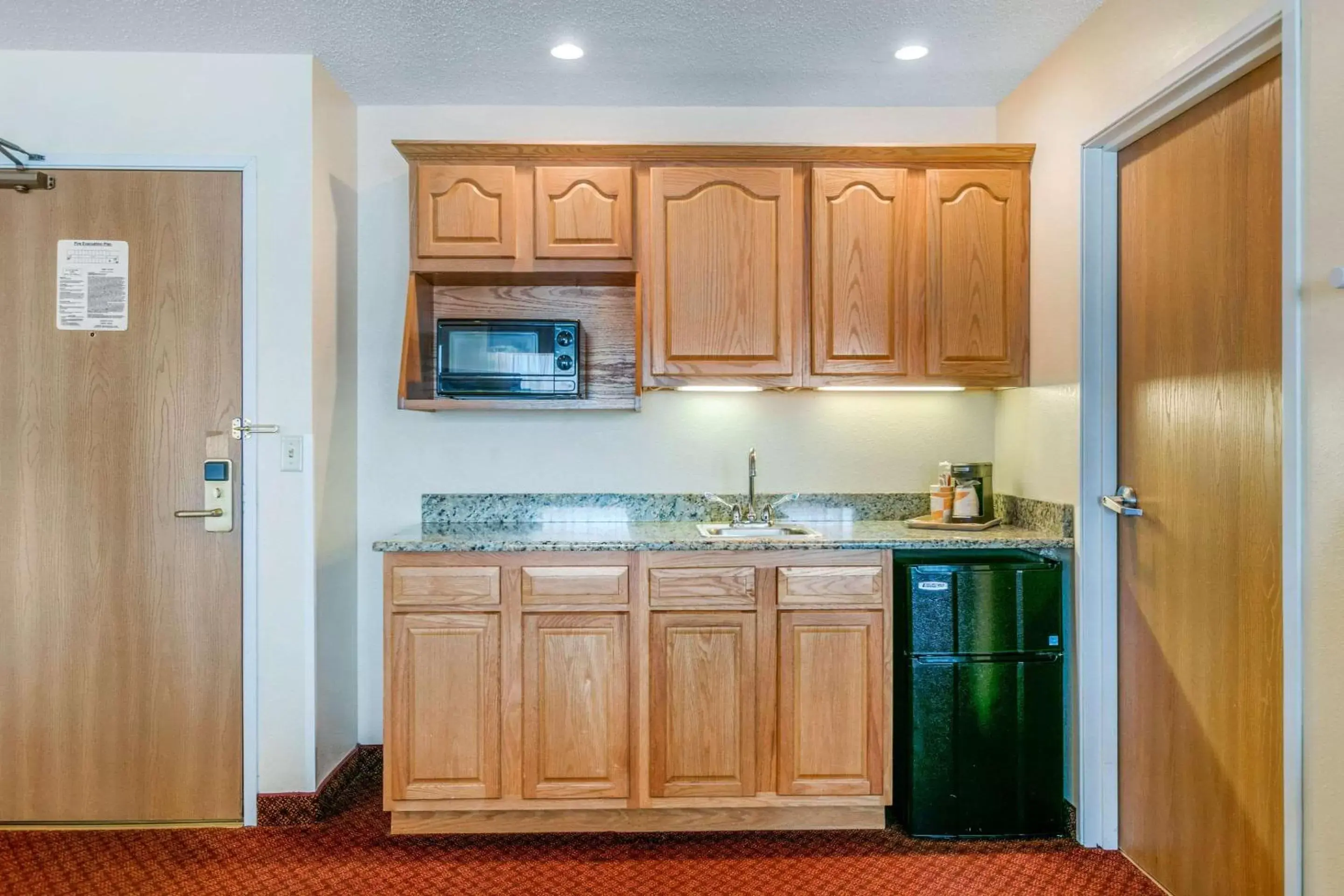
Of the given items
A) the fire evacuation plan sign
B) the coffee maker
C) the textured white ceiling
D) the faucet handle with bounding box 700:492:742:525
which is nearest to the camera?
the textured white ceiling

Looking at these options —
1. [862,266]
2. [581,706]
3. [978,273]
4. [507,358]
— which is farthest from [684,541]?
[978,273]

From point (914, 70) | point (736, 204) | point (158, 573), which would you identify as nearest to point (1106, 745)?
point (736, 204)

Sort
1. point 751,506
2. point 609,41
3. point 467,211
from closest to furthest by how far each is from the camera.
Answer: point 609,41
point 467,211
point 751,506

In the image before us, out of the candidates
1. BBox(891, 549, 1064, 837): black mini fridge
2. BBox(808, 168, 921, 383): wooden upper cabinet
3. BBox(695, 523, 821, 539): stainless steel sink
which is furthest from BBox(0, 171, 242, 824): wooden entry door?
BBox(891, 549, 1064, 837): black mini fridge

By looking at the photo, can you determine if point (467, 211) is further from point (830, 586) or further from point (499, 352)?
point (830, 586)

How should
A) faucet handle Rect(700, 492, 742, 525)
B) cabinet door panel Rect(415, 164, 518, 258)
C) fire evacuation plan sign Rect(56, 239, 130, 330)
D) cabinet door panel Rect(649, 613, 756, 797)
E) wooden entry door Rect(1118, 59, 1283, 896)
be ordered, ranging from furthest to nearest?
1. faucet handle Rect(700, 492, 742, 525)
2. cabinet door panel Rect(415, 164, 518, 258)
3. fire evacuation plan sign Rect(56, 239, 130, 330)
4. cabinet door panel Rect(649, 613, 756, 797)
5. wooden entry door Rect(1118, 59, 1283, 896)

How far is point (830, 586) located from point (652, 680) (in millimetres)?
603

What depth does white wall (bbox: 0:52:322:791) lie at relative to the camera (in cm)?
257

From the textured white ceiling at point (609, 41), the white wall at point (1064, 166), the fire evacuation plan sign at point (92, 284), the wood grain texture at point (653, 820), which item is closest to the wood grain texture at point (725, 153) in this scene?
the white wall at point (1064, 166)

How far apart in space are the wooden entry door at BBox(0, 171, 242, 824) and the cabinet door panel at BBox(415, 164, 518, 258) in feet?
1.91

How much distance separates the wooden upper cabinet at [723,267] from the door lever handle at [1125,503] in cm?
105

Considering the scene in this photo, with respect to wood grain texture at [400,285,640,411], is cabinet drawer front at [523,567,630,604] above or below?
below

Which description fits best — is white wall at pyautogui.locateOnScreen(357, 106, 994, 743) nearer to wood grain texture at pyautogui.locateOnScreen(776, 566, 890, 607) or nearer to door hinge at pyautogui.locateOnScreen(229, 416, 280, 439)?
door hinge at pyautogui.locateOnScreen(229, 416, 280, 439)

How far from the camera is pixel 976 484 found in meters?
2.83
